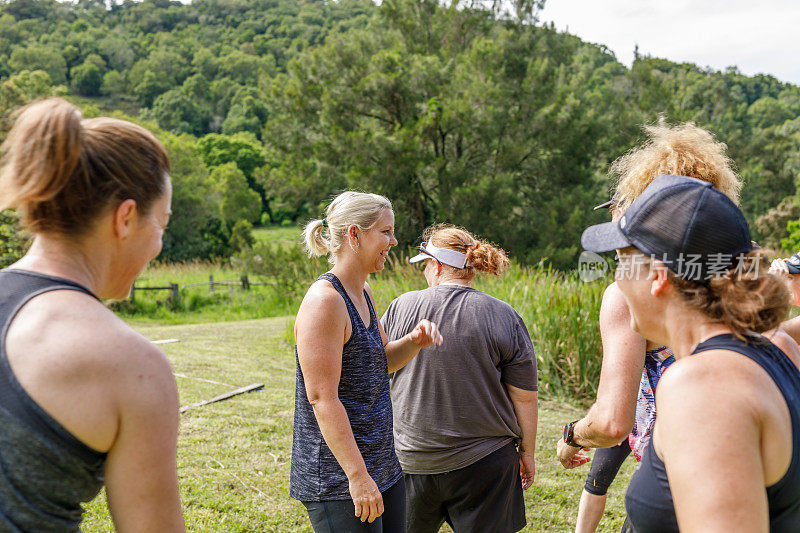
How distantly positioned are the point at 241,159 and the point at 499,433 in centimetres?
5878

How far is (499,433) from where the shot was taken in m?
2.79

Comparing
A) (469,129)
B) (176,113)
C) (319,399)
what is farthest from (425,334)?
(176,113)

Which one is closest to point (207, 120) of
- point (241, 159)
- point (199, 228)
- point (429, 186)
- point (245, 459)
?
point (241, 159)

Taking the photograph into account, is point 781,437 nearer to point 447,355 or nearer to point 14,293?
point 14,293

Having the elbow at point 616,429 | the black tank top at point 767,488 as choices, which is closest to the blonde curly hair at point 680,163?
the elbow at point 616,429

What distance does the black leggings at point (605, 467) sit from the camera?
10.8 feet

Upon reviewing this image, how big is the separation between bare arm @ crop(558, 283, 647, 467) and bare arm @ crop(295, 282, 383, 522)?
866 mm

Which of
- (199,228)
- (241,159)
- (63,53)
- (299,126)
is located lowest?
(199,228)

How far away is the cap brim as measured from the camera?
4.38ft

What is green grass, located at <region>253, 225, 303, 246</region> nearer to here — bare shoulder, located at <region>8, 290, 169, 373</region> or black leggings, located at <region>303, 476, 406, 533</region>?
Result: black leggings, located at <region>303, 476, 406, 533</region>

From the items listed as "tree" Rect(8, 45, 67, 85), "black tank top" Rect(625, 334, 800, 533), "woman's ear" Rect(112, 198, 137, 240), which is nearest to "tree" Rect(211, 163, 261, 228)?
"tree" Rect(8, 45, 67, 85)

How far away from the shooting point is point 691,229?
1.20 m

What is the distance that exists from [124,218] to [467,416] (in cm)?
197

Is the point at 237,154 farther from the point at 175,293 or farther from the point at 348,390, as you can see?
the point at 348,390
